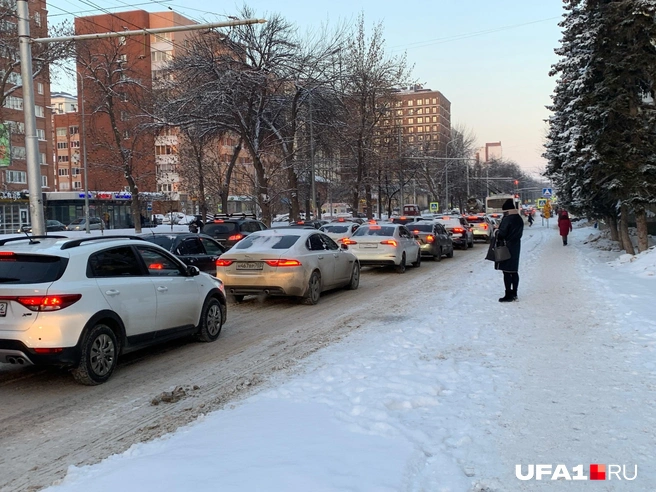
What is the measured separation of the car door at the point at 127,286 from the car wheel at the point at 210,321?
3.98ft

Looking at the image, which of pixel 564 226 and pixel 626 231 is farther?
pixel 564 226

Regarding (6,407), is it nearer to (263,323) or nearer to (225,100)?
(263,323)

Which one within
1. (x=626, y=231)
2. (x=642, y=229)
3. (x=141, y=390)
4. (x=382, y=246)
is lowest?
(x=141, y=390)

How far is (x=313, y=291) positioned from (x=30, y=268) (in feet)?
21.5

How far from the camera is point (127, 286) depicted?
22.4 ft

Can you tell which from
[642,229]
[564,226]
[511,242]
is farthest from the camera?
[564,226]

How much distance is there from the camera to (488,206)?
61031 millimetres

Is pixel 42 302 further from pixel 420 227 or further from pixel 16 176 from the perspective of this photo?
pixel 16 176

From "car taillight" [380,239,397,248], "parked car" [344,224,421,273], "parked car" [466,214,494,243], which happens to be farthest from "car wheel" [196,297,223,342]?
"parked car" [466,214,494,243]

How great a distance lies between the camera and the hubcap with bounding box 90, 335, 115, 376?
6297 millimetres

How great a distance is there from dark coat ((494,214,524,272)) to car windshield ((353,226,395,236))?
7059mm

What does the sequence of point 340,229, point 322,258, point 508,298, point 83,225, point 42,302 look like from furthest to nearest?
→ 1. point 83,225
2. point 340,229
3. point 322,258
4. point 508,298
5. point 42,302

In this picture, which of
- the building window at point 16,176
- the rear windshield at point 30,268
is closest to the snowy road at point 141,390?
the rear windshield at point 30,268

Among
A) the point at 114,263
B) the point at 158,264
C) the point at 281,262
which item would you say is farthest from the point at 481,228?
the point at 114,263
